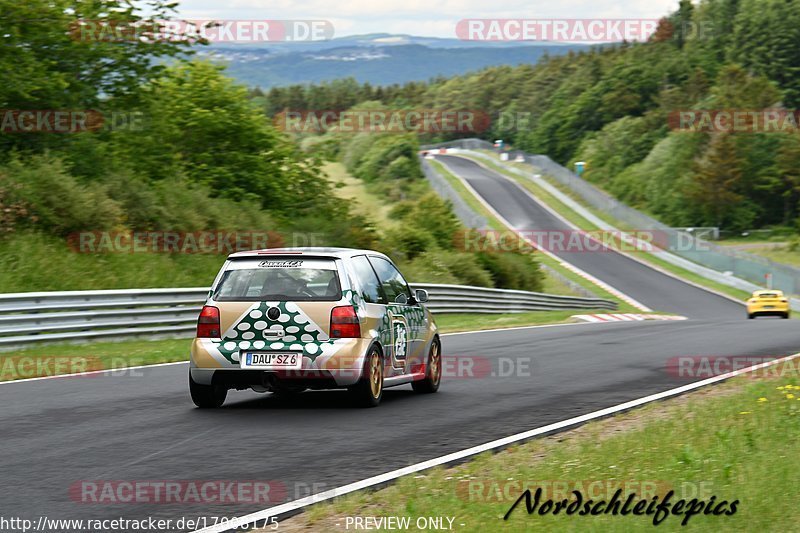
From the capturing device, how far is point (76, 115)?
30.5 meters

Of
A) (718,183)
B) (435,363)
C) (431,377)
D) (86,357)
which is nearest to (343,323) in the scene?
(431,377)

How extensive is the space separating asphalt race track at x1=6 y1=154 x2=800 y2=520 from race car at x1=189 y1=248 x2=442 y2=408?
33cm

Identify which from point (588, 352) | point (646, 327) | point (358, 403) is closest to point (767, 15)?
point (646, 327)

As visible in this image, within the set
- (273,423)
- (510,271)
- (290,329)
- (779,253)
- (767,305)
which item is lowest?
(779,253)

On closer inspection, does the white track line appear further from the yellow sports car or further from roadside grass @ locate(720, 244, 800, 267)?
roadside grass @ locate(720, 244, 800, 267)

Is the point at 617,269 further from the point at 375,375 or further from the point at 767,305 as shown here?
the point at 375,375

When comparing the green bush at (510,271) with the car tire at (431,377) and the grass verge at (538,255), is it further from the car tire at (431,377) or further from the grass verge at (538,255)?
the car tire at (431,377)

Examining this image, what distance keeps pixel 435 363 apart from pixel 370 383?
2274 millimetres

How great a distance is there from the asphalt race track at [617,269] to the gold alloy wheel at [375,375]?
3894cm

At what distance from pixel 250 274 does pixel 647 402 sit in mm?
4522

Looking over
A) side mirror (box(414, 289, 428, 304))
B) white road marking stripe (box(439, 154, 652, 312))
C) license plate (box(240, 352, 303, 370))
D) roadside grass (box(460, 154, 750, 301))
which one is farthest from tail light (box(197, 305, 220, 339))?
roadside grass (box(460, 154, 750, 301))

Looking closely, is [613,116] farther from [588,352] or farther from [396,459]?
[396,459]

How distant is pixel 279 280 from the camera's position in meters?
11.4

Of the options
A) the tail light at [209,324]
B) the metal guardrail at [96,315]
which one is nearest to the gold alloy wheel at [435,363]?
the tail light at [209,324]
